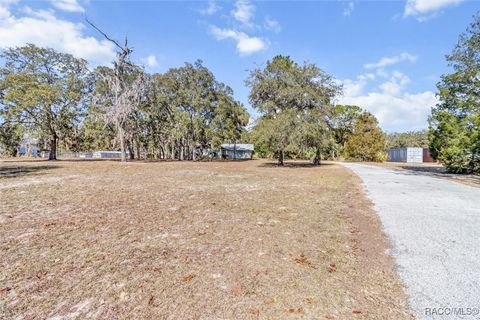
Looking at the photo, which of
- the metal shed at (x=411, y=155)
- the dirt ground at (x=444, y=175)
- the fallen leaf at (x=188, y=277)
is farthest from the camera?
the metal shed at (x=411, y=155)

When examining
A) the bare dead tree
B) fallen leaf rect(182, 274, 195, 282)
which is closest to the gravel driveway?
fallen leaf rect(182, 274, 195, 282)

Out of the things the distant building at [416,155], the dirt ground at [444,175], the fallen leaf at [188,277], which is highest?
the distant building at [416,155]

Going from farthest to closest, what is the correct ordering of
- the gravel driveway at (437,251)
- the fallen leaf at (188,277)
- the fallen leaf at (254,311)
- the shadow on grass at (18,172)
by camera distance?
the shadow on grass at (18,172), the fallen leaf at (188,277), the gravel driveway at (437,251), the fallen leaf at (254,311)

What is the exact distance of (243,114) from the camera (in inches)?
1500

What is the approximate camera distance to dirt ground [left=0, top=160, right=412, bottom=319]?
231 cm

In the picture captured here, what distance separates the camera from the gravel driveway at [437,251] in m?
2.42

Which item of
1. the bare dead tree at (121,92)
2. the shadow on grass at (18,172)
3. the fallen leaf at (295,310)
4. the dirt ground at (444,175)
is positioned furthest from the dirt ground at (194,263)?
the bare dead tree at (121,92)

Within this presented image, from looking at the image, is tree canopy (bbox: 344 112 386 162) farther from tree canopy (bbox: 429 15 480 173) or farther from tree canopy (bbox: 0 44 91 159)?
tree canopy (bbox: 0 44 91 159)

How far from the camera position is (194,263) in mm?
3145

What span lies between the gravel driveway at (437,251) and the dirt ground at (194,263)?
20cm

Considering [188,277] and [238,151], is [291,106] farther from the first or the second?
[238,151]

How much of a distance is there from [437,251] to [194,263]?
3.03 m

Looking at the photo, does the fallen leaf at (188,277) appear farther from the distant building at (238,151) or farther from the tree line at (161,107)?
the distant building at (238,151)

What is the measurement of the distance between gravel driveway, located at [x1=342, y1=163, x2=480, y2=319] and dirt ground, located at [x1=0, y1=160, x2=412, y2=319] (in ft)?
0.65
